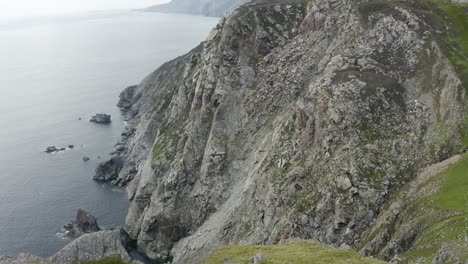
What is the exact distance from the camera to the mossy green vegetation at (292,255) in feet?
116

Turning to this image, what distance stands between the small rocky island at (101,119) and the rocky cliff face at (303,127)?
7312cm

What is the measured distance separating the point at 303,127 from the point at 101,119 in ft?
414

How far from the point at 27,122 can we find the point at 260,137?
13654cm

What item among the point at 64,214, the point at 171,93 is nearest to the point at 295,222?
the point at 64,214

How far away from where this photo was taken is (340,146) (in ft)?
213

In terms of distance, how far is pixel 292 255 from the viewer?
122ft

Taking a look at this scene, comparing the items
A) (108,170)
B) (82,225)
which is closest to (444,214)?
(82,225)

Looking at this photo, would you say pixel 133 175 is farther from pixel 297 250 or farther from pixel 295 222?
pixel 297 250

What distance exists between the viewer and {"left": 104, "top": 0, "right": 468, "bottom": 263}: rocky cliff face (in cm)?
5997

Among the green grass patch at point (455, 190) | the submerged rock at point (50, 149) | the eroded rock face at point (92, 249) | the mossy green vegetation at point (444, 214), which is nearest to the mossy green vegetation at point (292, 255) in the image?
the mossy green vegetation at point (444, 214)

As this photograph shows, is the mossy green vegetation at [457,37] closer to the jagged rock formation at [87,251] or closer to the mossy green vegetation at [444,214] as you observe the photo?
the mossy green vegetation at [444,214]

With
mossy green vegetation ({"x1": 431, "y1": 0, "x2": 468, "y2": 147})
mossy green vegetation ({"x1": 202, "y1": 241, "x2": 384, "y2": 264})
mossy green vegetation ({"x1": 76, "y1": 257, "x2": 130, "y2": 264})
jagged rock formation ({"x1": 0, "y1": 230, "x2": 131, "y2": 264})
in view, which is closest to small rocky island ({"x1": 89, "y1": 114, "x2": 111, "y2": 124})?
jagged rock formation ({"x1": 0, "y1": 230, "x2": 131, "y2": 264})

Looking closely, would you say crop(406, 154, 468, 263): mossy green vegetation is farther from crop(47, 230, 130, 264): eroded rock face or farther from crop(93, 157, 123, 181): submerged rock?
crop(93, 157, 123, 181): submerged rock

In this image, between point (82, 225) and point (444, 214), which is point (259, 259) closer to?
point (444, 214)
